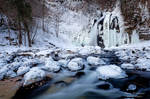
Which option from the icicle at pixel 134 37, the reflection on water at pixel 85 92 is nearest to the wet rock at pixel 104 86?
the reflection on water at pixel 85 92

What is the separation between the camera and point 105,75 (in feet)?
8.89

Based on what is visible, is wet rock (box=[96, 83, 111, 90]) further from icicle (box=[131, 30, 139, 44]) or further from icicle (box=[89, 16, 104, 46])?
icicle (box=[89, 16, 104, 46])

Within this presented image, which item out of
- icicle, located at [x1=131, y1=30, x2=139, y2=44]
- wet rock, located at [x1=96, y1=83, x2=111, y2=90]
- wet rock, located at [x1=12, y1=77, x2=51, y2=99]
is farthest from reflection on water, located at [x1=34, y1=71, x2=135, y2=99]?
icicle, located at [x1=131, y1=30, x2=139, y2=44]

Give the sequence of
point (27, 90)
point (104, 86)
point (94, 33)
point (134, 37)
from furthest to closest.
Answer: point (94, 33) < point (134, 37) < point (104, 86) < point (27, 90)

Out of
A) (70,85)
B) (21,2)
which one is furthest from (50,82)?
(21,2)

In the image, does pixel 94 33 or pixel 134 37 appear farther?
pixel 94 33

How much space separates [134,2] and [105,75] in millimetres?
13581

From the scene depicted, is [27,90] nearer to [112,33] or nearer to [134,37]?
[134,37]

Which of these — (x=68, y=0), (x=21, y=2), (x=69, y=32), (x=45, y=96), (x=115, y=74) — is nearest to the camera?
(x=45, y=96)

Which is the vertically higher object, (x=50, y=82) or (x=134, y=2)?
(x=134, y=2)

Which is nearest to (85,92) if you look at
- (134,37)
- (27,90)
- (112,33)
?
(27,90)

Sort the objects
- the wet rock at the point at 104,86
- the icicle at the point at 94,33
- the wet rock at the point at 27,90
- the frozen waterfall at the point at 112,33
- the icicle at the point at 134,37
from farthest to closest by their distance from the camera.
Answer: the icicle at the point at 94,33
the frozen waterfall at the point at 112,33
the icicle at the point at 134,37
the wet rock at the point at 104,86
the wet rock at the point at 27,90

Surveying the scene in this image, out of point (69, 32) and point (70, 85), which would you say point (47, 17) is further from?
point (70, 85)

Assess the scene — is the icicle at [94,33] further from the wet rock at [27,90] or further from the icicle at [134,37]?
the wet rock at [27,90]
